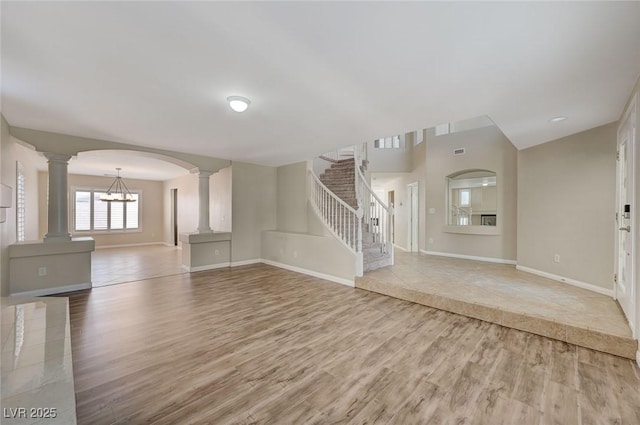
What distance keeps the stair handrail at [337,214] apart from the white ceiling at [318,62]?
1863 mm

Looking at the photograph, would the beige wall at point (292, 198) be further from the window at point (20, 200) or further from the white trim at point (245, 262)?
the window at point (20, 200)

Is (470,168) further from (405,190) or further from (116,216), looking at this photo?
(116,216)

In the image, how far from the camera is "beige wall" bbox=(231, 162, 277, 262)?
6250 millimetres

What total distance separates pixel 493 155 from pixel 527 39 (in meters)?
4.77

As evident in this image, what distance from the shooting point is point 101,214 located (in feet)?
30.3

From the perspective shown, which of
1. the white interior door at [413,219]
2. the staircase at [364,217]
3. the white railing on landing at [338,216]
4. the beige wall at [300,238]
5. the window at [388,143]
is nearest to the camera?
the white railing on landing at [338,216]

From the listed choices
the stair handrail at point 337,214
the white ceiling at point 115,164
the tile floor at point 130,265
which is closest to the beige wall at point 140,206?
the white ceiling at point 115,164

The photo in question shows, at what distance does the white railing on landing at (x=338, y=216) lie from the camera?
464 centimetres

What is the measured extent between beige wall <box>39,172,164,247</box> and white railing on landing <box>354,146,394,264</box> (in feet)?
28.1

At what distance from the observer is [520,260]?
16.7ft

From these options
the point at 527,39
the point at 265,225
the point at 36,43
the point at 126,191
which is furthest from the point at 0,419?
the point at 126,191

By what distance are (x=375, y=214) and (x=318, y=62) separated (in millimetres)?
4132

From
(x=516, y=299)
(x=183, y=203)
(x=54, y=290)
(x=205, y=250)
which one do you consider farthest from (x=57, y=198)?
(x=516, y=299)

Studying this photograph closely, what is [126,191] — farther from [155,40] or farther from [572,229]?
[572,229]
